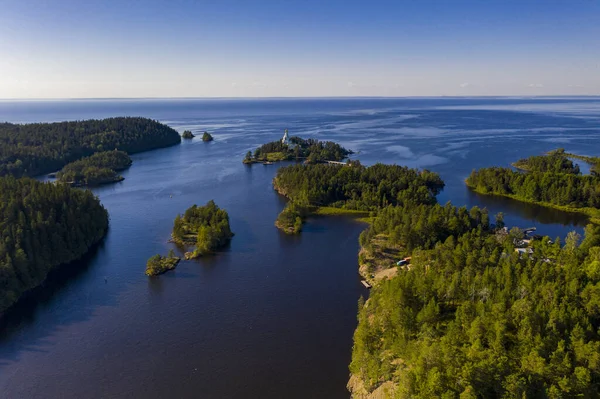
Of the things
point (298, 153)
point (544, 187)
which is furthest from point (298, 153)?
point (544, 187)

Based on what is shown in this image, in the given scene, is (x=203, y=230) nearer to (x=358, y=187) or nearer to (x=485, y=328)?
(x=358, y=187)

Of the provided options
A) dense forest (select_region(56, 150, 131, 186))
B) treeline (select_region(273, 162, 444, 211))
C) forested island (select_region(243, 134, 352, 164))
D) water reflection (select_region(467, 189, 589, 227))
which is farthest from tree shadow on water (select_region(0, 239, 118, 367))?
forested island (select_region(243, 134, 352, 164))

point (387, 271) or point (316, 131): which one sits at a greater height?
point (316, 131)

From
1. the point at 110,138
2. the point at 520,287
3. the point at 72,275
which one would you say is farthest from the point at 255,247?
the point at 110,138

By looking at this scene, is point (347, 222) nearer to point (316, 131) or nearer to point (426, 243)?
point (426, 243)

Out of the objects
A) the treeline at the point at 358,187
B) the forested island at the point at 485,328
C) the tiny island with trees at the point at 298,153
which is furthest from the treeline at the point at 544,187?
the tiny island with trees at the point at 298,153

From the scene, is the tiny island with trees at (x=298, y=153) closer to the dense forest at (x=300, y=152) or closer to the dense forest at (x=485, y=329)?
the dense forest at (x=300, y=152)

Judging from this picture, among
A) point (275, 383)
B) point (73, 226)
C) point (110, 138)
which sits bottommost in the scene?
point (275, 383)
